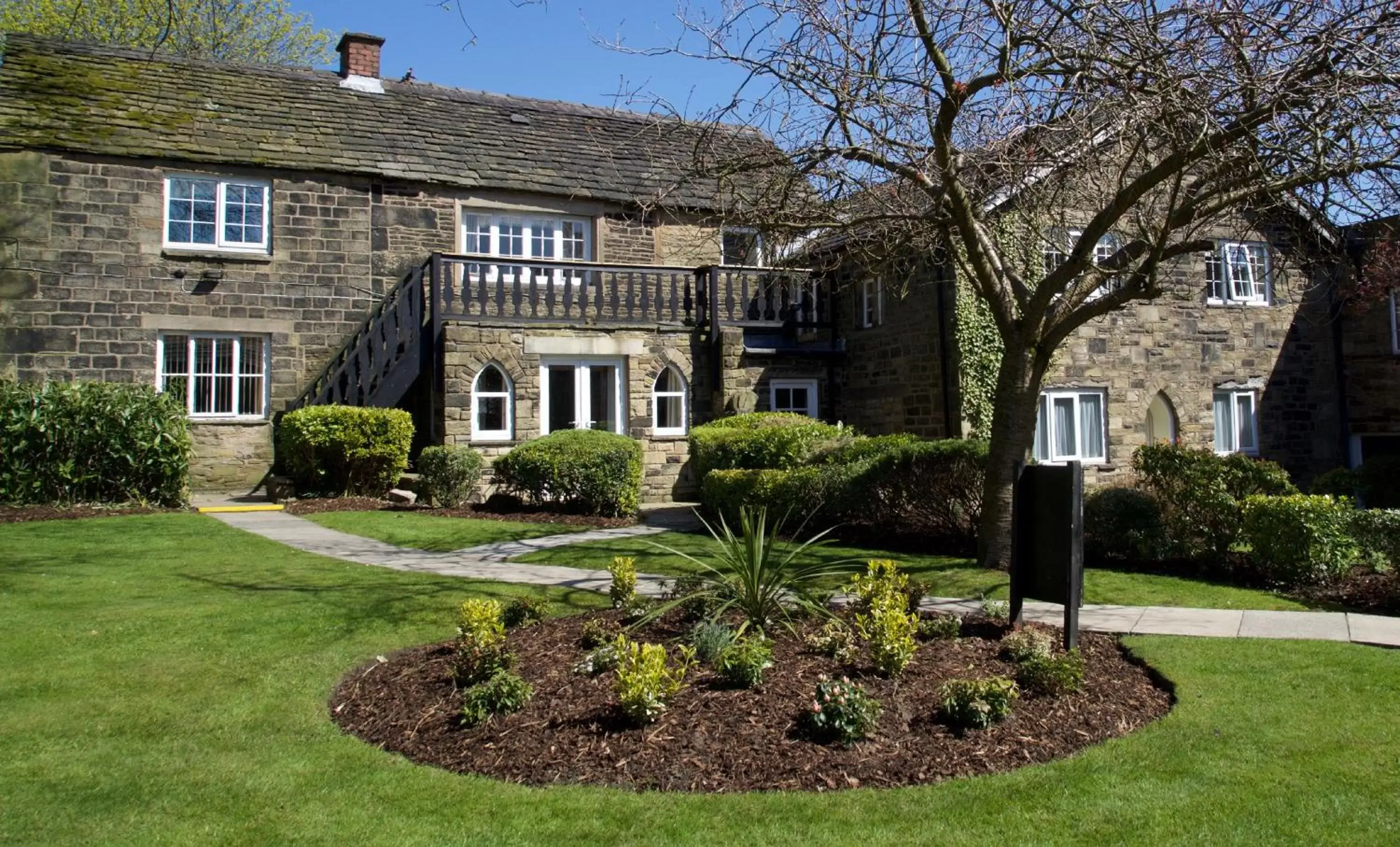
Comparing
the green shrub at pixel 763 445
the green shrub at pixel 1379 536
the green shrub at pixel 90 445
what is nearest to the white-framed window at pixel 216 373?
the green shrub at pixel 90 445

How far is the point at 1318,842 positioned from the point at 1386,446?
65.0 feet

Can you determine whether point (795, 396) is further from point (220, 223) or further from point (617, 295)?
point (220, 223)

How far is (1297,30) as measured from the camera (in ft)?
26.0

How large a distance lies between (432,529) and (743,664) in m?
8.31

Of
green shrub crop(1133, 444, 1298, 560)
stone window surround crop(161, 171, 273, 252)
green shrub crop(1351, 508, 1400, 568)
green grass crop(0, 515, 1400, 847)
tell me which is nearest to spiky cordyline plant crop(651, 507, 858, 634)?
green grass crop(0, 515, 1400, 847)

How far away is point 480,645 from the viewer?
6.13 meters

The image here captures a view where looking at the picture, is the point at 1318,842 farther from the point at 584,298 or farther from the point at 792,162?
the point at 584,298

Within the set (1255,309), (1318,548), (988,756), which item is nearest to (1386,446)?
(1255,309)

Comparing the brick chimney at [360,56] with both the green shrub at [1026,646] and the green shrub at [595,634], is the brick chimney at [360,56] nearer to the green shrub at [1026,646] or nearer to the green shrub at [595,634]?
the green shrub at [595,634]

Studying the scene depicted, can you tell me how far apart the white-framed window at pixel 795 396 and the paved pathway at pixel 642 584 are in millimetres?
6245

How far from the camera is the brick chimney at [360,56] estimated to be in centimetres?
2138

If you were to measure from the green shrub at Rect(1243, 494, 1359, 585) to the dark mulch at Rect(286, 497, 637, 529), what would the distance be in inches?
308

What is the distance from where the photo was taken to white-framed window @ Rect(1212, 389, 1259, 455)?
1970cm

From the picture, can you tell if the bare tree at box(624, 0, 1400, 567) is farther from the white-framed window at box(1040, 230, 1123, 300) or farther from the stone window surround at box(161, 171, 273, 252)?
the stone window surround at box(161, 171, 273, 252)
